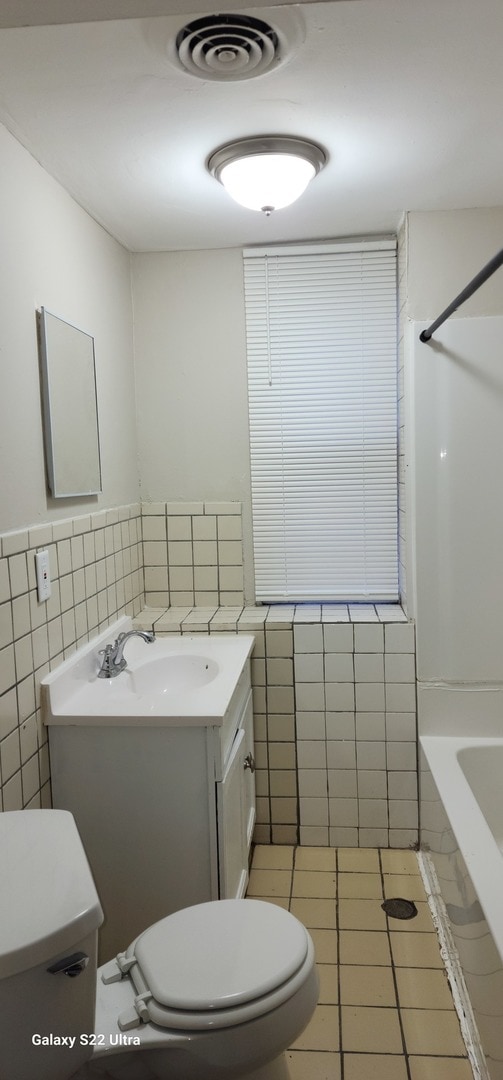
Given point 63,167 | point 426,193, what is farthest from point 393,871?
point 63,167

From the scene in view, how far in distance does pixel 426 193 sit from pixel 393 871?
7.59 ft

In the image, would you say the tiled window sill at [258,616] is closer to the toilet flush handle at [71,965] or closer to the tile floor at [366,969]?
the tile floor at [366,969]

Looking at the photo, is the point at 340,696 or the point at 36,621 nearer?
the point at 36,621

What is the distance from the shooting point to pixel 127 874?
6.00ft

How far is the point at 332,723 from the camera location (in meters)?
2.59

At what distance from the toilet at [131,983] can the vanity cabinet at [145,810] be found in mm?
296

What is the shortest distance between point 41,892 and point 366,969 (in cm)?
134

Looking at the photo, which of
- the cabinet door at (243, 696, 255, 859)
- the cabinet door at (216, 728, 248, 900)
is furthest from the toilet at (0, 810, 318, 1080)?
the cabinet door at (243, 696, 255, 859)

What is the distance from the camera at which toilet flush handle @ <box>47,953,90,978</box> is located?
1019mm

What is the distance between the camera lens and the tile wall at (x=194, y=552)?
2.80 m

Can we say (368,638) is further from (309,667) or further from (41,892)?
(41,892)

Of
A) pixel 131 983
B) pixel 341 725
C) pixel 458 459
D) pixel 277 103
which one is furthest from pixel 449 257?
pixel 131 983

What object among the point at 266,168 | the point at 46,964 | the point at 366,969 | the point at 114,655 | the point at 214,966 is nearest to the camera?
the point at 46,964

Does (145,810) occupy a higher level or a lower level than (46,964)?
lower
